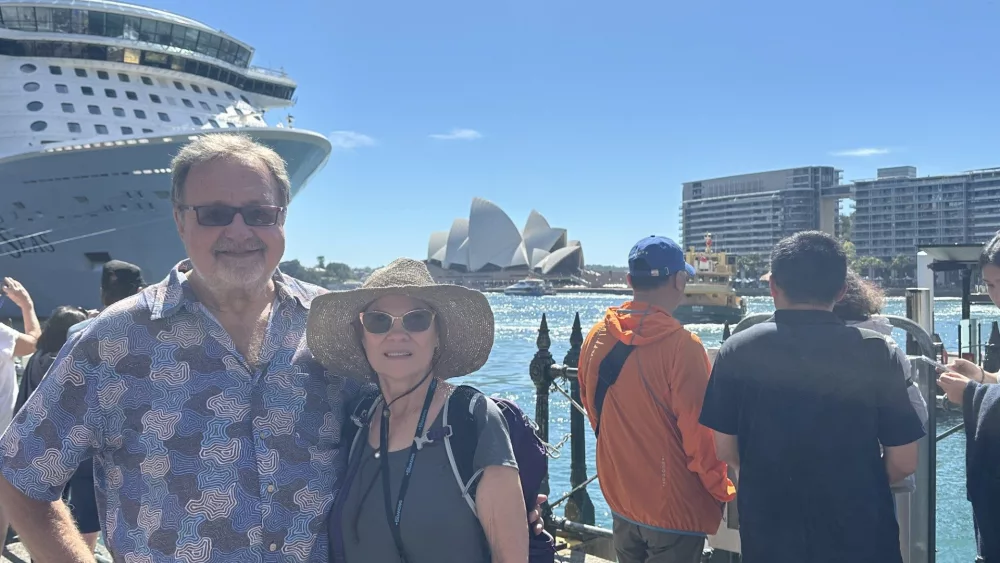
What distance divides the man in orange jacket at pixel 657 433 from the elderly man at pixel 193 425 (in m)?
Result: 1.08

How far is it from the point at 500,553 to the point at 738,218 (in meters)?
123

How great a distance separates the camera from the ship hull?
1848 cm

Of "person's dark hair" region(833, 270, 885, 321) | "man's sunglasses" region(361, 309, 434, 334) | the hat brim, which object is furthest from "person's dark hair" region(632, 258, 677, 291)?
"man's sunglasses" region(361, 309, 434, 334)

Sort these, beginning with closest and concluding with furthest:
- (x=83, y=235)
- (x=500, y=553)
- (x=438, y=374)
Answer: (x=500, y=553) → (x=438, y=374) → (x=83, y=235)

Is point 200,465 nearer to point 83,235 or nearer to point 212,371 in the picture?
point 212,371

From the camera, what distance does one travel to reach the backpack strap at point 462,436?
4.75 feet

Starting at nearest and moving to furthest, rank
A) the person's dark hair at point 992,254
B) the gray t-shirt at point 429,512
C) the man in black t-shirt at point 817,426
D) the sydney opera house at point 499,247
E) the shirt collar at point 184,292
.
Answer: the gray t-shirt at point 429,512
the shirt collar at point 184,292
the man in black t-shirt at point 817,426
the person's dark hair at point 992,254
the sydney opera house at point 499,247

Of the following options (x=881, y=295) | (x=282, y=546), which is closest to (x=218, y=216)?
(x=282, y=546)

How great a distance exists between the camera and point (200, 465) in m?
1.52

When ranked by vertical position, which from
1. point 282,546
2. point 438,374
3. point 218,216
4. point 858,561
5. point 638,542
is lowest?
point 638,542

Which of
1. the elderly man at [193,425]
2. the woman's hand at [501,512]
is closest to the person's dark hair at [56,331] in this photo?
the elderly man at [193,425]

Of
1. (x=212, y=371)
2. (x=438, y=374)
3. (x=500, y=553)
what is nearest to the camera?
(x=500, y=553)

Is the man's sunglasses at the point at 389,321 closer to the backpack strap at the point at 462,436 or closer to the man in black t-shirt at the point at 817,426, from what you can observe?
the backpack strap at the point at 462,436

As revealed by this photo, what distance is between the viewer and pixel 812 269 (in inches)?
75.6
